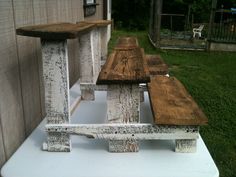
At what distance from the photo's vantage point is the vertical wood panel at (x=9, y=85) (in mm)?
1310

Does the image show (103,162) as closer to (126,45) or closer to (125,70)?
(125,70)

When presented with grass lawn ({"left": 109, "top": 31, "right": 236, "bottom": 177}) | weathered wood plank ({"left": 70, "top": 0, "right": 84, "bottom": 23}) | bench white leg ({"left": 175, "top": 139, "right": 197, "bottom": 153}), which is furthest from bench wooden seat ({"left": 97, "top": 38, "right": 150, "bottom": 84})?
grass lawn ({"left": 109, "top": 31, "right": 236, "bottom": 177})

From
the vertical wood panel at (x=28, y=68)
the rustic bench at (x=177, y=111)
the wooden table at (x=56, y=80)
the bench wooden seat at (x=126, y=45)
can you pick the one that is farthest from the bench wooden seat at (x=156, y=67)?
the wooden table at (x=56, y=80)

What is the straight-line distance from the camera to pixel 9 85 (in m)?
1.39

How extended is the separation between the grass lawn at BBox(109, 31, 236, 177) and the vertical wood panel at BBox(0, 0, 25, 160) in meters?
1.78

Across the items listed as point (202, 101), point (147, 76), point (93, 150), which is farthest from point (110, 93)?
point (202, 101)

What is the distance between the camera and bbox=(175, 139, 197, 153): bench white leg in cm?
141

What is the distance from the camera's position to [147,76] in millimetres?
1335

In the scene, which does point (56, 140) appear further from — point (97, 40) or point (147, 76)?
point (97, 40)

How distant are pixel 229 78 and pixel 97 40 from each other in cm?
389

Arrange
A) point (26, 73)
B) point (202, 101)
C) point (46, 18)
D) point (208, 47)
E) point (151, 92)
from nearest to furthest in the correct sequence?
point (26, 73) < point (151, 92) < point (46, 18) < point (202, 101) < point (208, 47)

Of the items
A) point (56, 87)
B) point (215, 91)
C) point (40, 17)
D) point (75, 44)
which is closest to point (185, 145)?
point (56, 87)

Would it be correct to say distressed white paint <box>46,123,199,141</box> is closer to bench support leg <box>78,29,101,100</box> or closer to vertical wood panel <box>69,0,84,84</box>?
bench support leg <box>78,29,101,100</box>

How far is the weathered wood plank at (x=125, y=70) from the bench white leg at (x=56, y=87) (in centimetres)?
17
